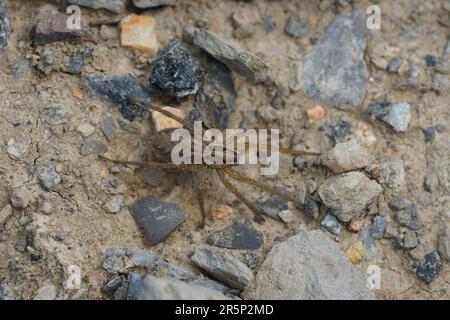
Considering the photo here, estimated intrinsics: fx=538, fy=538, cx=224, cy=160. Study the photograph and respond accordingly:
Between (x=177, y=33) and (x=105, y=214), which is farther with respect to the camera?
(x=177, y=33)

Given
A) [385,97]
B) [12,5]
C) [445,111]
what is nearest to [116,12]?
[12,5]

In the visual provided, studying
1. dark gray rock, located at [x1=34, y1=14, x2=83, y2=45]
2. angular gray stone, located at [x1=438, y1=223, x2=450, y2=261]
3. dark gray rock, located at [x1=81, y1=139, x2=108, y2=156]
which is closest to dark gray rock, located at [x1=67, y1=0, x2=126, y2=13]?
dark gray rock, located at [x1=34, y1=14, x2=83, y2=45]

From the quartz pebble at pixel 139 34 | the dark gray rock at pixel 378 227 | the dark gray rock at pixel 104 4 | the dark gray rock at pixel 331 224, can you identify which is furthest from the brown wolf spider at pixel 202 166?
the dark gray rock at pixel 104 4

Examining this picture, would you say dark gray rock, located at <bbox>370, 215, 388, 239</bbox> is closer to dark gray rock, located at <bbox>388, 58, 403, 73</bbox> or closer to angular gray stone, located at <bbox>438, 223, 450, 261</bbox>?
angular gray stone, located at <bbox>438, 223, 450, 261</bbox>

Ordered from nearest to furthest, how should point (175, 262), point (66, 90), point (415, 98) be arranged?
point (175, 262) → point (66, 90) → point (415, 98)

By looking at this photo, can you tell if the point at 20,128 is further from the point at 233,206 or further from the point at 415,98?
the point at 415,98

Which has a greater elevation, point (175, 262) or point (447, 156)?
point (447, 156)
